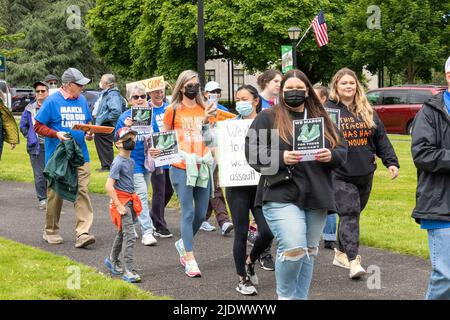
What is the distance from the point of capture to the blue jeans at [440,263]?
4988mm

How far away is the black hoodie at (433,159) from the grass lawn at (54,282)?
2407 mm

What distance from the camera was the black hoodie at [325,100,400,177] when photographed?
7.43 meters

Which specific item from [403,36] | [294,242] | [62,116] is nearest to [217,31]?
[403,36]

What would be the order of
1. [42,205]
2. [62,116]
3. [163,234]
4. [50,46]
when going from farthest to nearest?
[50,46], [42,205], [163,234], [62,116]

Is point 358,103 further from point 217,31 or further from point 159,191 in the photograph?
point 217,31

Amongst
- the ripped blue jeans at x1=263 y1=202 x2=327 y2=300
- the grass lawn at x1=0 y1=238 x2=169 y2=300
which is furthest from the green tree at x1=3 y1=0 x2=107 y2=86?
the ripped blue jeans at x1=263 y1=202 x2=327 y2=300

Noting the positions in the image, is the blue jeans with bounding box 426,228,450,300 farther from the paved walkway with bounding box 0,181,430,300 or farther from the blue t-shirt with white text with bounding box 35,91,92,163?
the blue t-shirt with white text with bounding box 35,91,92,163

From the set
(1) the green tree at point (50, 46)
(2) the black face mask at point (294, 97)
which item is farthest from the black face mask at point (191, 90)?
(1) the green tree at point (50, 46)

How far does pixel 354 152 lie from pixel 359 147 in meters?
0.07

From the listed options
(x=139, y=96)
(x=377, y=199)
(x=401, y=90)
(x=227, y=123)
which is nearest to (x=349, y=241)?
(x=227, y=123)

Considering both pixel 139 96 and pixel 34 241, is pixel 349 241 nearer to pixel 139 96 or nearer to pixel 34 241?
pixel 139 96

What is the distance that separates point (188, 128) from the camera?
7.56 metres

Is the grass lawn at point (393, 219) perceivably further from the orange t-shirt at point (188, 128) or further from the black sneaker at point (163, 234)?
the orange t-shirt at point (188, 128)

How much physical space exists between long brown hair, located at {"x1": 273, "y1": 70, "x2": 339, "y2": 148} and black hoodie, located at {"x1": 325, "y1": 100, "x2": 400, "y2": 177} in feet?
6.35
